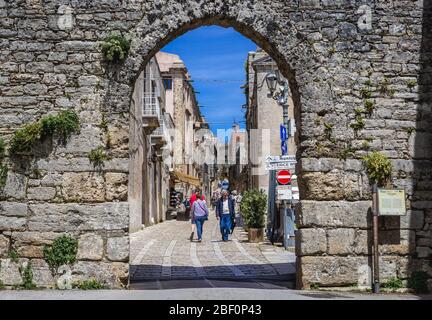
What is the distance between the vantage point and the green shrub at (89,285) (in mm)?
7758

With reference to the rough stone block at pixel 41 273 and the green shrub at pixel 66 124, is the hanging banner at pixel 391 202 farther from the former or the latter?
the rough stone block at pixel 41 273

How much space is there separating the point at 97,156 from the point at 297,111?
2.78 metres

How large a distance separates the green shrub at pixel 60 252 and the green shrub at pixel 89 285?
30cm

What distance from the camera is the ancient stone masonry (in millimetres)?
7941

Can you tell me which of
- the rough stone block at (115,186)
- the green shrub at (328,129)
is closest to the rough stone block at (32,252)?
the rough stone block at (115,186)

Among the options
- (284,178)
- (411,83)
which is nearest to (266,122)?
(284,178)

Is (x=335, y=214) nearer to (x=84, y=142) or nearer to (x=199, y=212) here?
(x=84, y=142)

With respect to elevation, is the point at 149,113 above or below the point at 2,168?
above

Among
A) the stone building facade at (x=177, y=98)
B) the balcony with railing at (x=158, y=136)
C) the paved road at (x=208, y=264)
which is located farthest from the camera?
the stone building facade at (x=177, y=98)

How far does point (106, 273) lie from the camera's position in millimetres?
7824

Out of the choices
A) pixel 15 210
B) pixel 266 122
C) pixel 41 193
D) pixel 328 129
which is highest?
pixel 266 122

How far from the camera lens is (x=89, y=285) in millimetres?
7781
